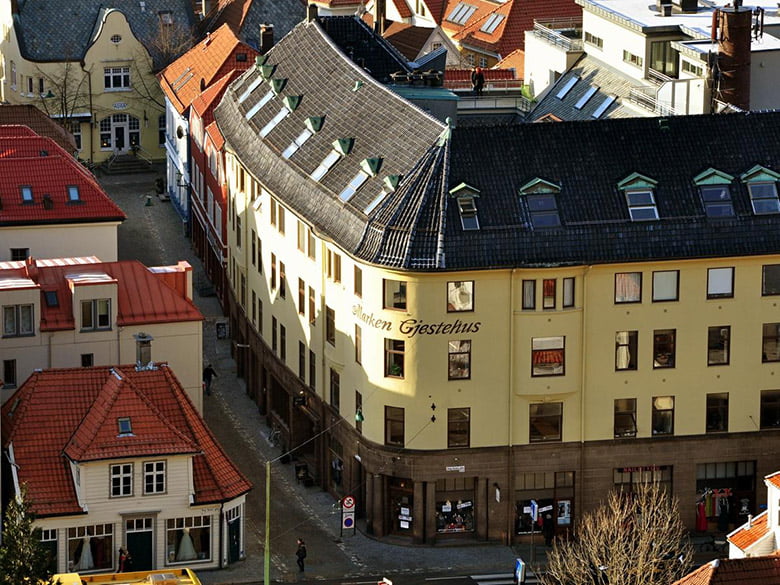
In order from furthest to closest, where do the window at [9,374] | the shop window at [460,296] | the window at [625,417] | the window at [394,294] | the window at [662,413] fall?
the window at [9,374], the window at [662,413], the window at [625,417], the window at [394,294], the shop window at [460,296]

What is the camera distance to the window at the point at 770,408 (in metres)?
139

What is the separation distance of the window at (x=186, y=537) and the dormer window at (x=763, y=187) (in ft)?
108

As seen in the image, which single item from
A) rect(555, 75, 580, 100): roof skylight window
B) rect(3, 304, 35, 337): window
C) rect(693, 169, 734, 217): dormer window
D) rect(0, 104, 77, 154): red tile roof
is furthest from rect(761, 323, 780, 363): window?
rect(0, 104, 77, 154): red tile roof

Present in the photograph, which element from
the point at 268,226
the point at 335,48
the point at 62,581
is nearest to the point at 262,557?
the point at 62,581

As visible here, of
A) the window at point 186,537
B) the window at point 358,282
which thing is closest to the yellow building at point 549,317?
the window at point 358,282

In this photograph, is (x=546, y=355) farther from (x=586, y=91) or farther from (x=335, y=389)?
(x=586, y=91)

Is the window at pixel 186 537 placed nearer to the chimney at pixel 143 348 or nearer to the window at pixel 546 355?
the chimney at pixel 143 348

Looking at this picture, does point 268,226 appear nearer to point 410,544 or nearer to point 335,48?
point 335,48

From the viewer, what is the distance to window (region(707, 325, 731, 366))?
5423 inches

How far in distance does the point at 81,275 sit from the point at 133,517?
18.9 meters

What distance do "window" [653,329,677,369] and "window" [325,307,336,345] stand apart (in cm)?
1737

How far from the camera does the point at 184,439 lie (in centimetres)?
13312

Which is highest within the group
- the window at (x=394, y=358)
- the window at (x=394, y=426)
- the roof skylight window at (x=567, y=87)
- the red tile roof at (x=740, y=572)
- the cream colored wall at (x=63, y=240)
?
the roof skylight window at (x=567, y=87)

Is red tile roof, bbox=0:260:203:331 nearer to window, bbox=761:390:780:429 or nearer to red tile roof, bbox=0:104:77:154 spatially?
window, bbox=761:390:780:429
